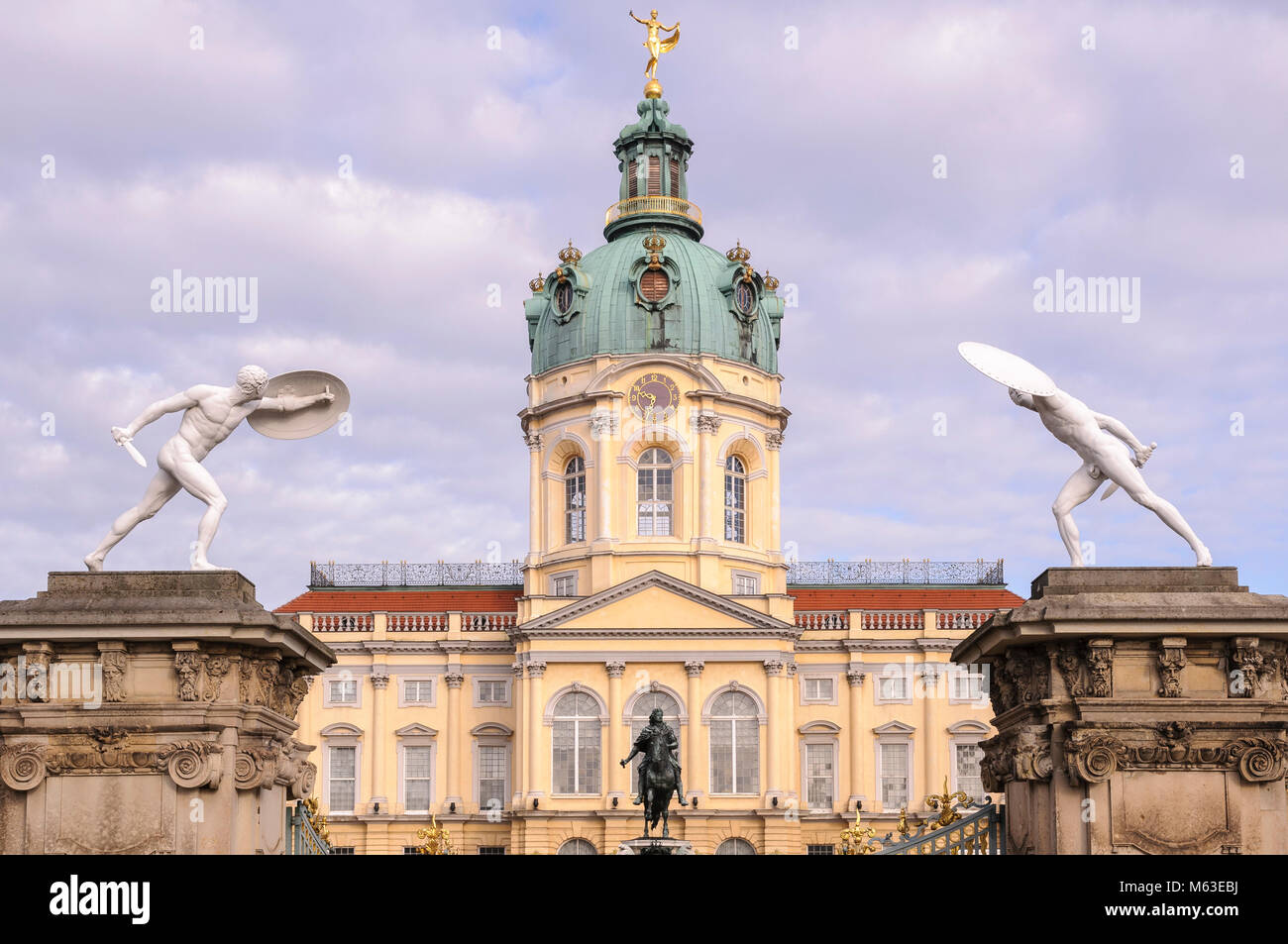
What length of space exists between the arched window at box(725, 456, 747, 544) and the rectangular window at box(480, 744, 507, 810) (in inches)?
518

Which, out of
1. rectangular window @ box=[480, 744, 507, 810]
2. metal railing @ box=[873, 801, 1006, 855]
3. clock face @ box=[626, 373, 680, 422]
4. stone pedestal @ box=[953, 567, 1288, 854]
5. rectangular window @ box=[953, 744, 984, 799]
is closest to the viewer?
stone pedestal @ box=[953, 567, 1288, 854]

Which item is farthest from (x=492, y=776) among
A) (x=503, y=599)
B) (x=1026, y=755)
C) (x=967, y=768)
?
(x=1026, y=755)

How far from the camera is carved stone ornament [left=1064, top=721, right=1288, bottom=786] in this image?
1994 centimetres

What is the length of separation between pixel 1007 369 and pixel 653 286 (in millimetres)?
52322

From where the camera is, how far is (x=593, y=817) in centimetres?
6700

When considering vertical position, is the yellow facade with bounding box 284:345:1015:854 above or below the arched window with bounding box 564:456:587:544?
below

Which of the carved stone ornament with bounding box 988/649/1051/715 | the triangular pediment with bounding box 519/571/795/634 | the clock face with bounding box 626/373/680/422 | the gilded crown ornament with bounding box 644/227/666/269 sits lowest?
the carved stone ornament with bounding box 988/649/1051/715

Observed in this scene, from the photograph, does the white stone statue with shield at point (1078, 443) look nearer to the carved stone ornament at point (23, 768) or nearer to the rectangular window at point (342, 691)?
the carved stone ornament at point (23, 768)

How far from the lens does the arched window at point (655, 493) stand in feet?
236

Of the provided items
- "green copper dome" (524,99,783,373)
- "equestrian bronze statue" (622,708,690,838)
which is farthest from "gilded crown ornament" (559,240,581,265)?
"equestrian bronze statue" (622,708,690,838)

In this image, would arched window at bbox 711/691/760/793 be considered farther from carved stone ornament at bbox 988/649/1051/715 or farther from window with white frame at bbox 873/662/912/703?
carved stone ornament at bbox 988/649/1051/715
